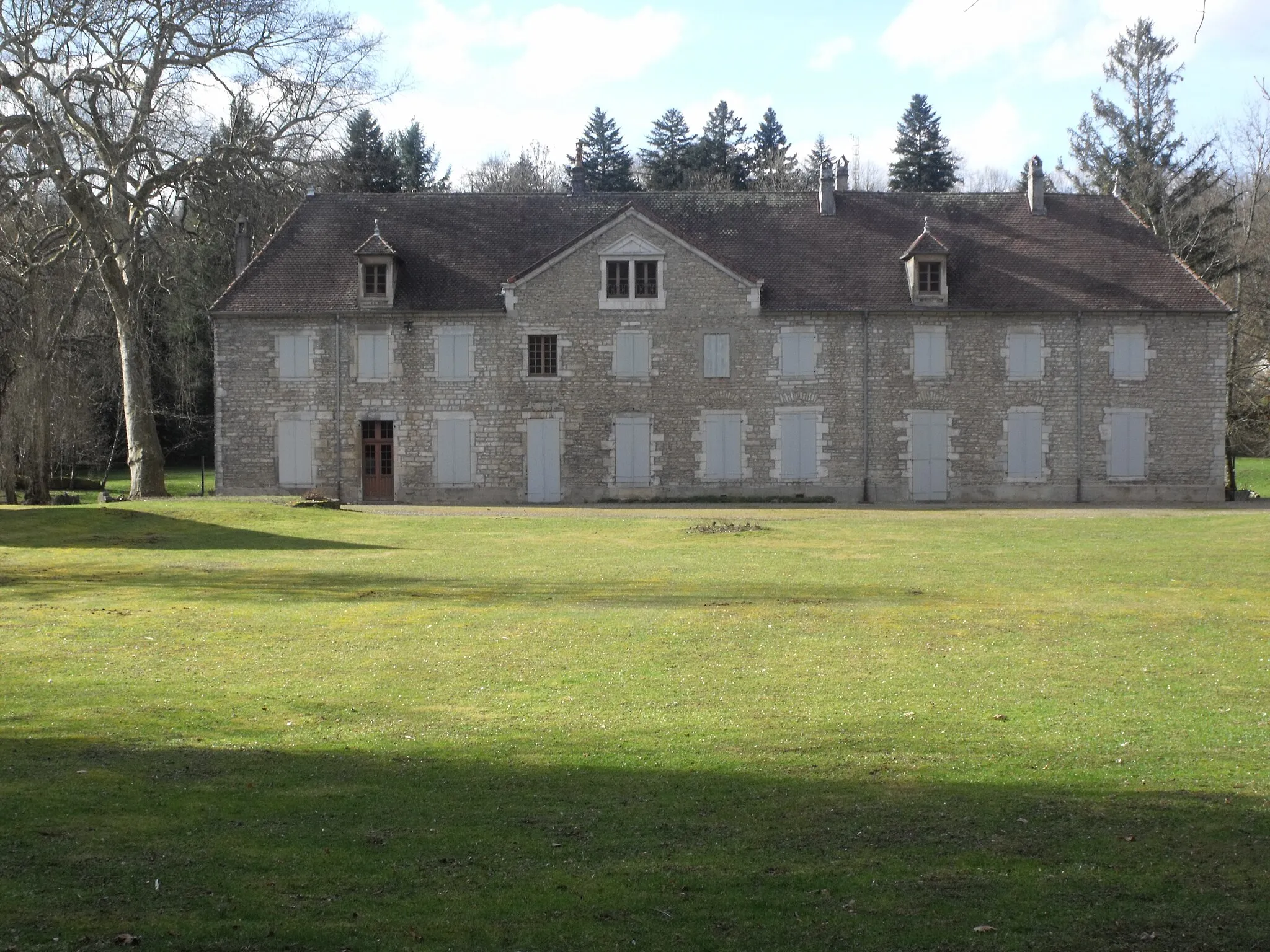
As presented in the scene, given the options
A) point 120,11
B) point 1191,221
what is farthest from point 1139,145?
point 120,11

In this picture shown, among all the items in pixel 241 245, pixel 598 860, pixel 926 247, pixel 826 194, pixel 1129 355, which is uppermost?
pixel 826 194

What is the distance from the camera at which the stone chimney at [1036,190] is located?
4138 cm

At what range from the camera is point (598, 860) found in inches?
259

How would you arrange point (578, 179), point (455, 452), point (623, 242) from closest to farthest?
Answer: point (623, 242) → point (455, 452) → point (578, 179)

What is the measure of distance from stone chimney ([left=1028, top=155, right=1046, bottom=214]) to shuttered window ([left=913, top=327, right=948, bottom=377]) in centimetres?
609

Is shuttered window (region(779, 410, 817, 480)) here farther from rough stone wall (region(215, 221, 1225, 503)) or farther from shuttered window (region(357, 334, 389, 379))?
shuttered window (region(357, 334, 389, 379))

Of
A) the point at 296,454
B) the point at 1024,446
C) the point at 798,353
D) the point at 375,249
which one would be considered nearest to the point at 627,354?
the point at 798,353

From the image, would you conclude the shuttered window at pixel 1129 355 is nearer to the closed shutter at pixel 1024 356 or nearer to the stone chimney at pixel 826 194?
the closed shutter at pixel 1024 356

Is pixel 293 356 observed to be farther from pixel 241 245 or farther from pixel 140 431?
pixel 241 245

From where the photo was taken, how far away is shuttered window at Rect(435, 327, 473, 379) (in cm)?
3856

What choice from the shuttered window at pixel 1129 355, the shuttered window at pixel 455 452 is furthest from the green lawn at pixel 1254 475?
the shuttered window at pixel 455 452

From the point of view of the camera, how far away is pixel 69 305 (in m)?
38.3

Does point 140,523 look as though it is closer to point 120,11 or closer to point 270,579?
point 270,579

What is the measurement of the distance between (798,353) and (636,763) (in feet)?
101
